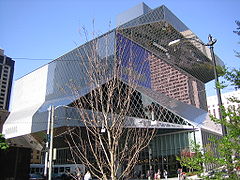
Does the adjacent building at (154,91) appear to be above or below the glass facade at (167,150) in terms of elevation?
above

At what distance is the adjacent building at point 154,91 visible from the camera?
39312 mm

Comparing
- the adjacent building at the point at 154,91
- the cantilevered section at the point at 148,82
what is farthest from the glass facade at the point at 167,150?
the cantilevered section at the point at 148,82

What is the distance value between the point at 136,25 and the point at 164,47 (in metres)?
13.5

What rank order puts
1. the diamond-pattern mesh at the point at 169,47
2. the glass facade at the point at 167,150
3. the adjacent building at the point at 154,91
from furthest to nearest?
the diamond-pattern mesh at the point at 169,47, the glass facade at the point at 167,150, the adjacent building at the point at 154,91

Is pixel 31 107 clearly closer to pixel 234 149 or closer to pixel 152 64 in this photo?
pixel 152 64

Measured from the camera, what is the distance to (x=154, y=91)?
45844mm

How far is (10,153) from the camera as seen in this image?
1550cm

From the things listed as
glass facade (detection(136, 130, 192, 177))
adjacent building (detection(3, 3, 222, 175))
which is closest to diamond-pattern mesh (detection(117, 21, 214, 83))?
adjacent building (detection(3, 3, 222, 175))

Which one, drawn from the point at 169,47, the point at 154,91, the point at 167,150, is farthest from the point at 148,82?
the point at 167,150

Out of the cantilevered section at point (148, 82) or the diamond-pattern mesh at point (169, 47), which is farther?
the diamond-pattern mesh at point (169, 47)

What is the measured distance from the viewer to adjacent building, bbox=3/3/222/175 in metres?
39.3

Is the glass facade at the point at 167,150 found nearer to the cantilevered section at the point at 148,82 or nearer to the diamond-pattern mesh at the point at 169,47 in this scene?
the cantilevered section at the point at 148,82

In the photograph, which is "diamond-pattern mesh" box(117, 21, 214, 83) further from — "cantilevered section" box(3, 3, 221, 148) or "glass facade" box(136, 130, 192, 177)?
"glass facade" box(136, 130, 192, 177)

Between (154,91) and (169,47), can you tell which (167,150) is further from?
(169,47)
